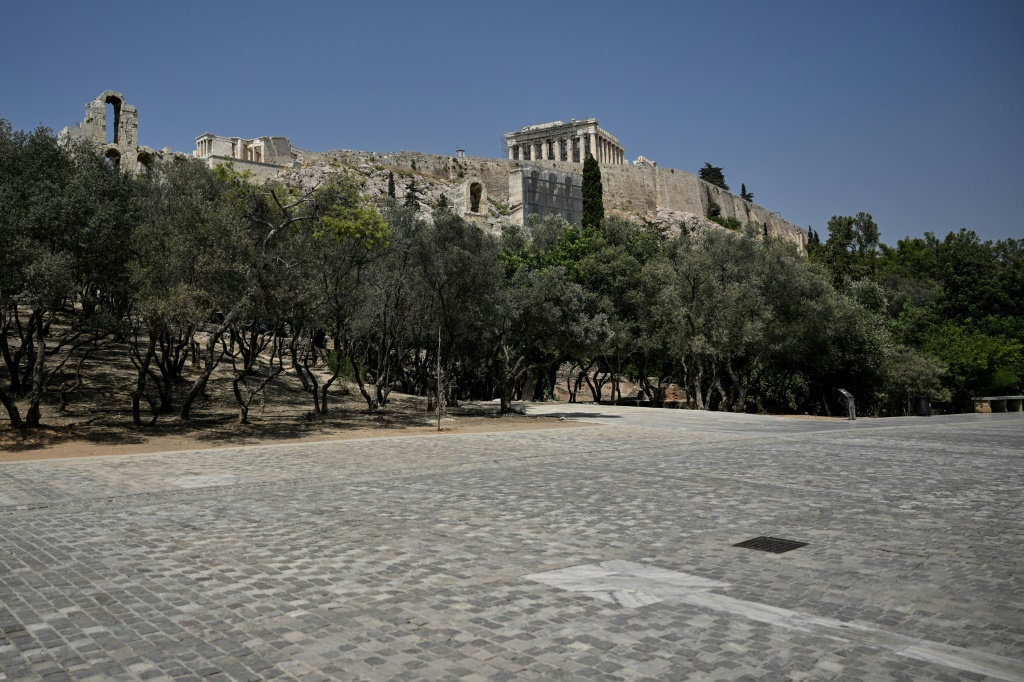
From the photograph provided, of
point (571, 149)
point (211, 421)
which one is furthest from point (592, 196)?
point (571, 149)

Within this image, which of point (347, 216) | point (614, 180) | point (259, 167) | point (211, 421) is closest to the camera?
point (211, 421)

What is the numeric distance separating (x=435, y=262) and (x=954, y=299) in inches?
1630

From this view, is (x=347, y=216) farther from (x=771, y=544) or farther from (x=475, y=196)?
(x=475, y=196)

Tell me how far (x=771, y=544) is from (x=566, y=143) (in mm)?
127319

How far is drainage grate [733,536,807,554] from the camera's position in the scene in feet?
21.8

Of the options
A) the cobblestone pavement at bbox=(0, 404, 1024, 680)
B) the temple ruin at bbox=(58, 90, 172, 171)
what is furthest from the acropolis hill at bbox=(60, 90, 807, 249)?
the cobblestone pavement at bbox=(0, 404, 1024, 680)

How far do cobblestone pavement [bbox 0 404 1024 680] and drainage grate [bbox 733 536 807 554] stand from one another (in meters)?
0.13

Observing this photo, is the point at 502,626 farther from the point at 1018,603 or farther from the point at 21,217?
the point at 21,217

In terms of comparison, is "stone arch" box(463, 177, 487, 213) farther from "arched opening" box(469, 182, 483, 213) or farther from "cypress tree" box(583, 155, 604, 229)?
"cypress tree" box(583, 155, 604, 229)

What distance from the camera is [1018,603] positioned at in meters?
4.96

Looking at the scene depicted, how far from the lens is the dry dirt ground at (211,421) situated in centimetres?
1733

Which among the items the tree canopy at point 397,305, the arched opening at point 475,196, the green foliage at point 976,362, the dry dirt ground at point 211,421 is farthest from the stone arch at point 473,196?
the dry dirt ground at point 211,421

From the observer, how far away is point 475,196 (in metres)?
76.2

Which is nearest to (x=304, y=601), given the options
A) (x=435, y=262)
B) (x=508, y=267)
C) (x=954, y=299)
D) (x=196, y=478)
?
(x=196, y=478)
